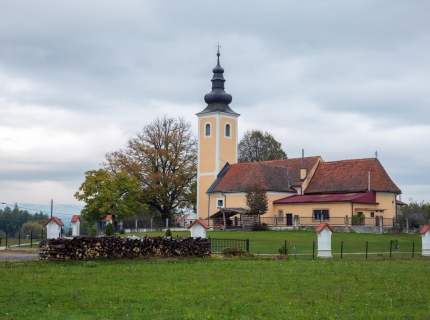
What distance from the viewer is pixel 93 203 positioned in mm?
59719

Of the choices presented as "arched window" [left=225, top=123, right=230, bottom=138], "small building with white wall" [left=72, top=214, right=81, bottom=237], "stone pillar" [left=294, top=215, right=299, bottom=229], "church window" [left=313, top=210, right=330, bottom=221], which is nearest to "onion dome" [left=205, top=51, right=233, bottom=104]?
"arched window" [left=225, top=123, right=230, bottom=138]

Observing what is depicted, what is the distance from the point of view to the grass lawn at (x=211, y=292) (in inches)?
508

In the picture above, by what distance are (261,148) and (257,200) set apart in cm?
3065

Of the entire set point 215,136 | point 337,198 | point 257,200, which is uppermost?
point 215,136

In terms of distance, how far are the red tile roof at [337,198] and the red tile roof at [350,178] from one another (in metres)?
0.82

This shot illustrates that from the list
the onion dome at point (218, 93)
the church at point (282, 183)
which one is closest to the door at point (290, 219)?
the church at point (282, 183)

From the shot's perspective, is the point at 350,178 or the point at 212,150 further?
the point at 212,150

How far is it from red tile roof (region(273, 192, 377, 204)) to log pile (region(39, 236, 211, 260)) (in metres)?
26.7

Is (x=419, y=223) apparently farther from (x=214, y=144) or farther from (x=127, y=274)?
A: (x=127, y=274)

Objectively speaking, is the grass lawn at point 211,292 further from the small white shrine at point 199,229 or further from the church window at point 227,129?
the church window at point 227,129

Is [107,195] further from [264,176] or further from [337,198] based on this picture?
[337,198]

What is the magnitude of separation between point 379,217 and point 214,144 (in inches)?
775

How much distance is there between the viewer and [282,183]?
5928 centimetres

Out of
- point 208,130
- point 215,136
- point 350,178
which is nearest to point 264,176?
point 350,178
